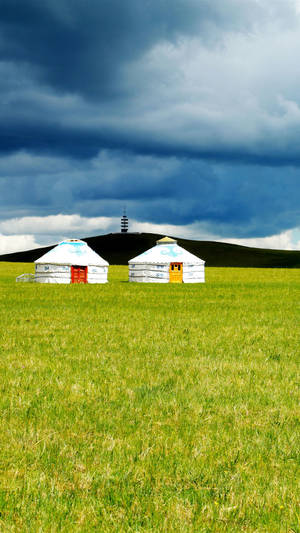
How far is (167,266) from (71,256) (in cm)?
858

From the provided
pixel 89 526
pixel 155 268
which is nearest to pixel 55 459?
pixel 89 526

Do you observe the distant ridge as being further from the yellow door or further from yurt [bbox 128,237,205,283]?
the yellow door

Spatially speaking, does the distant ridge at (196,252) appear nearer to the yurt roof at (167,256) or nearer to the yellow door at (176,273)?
the yurt roof at (167,256)

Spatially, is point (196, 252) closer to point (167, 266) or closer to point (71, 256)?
point (167, 266)

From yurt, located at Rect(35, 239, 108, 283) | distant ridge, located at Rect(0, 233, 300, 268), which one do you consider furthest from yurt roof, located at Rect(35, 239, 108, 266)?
distant ridge, located at Rect(0, 233, 300, 268)

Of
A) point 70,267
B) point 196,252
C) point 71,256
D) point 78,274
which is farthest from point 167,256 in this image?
point 196,252

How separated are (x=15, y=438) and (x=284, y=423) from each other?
289 cm

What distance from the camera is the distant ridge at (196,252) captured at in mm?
115625

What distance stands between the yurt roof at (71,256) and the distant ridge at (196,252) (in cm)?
7119

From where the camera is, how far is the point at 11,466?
13.5 ft

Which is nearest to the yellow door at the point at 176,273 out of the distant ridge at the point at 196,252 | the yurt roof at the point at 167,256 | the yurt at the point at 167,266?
the yurt at the point at 167,266

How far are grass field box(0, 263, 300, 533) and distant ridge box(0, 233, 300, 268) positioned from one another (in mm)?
103525

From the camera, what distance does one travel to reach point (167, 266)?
42.3m

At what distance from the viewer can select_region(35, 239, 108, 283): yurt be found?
137ft
